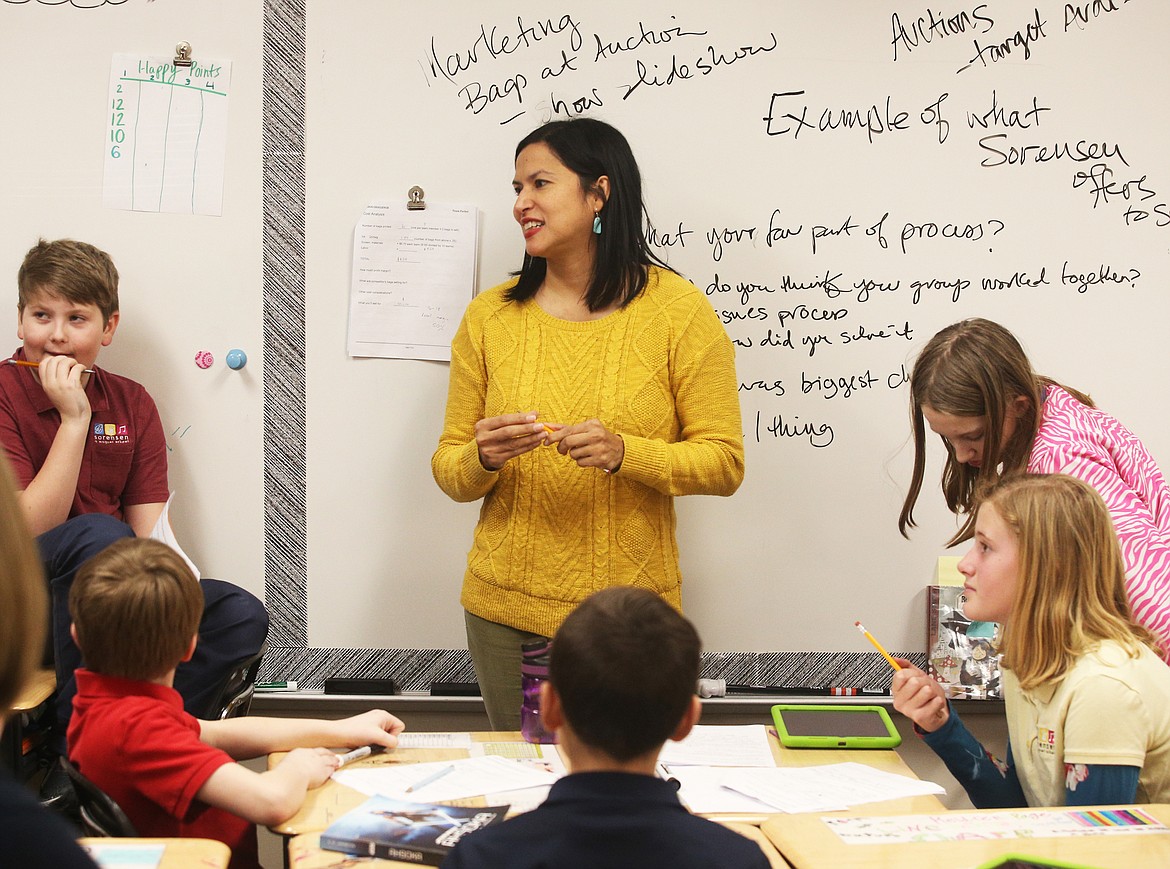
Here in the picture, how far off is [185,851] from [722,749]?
0.88 meters

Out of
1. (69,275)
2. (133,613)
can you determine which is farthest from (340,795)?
(69,275)

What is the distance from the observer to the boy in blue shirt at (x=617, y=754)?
1070 millimetres

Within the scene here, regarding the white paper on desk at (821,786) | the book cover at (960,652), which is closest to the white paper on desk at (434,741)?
the white paper on desk at (821,786)

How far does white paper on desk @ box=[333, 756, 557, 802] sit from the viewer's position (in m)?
1.62

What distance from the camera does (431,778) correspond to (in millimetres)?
1679

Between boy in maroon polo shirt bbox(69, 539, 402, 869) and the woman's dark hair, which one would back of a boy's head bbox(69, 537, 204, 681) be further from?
the woman's dark hair

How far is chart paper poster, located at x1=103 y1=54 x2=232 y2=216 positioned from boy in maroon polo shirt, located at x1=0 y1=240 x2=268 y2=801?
0.22 meters

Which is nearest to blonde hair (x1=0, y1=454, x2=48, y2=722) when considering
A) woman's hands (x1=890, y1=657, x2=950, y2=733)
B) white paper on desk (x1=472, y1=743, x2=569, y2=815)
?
white paper on desk (x1=472, y1=743, x2=569, y2=815)

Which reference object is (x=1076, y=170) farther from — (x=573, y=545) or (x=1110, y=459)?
(x=573, y=545)

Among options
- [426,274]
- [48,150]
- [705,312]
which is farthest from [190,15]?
[705,312]

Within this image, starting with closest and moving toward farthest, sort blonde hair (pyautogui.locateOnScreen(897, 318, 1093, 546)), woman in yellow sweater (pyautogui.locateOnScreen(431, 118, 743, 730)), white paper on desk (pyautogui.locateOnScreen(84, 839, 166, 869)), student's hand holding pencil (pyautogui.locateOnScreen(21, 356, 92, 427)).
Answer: white paper on desk (pyautogui.locateOnScreen(84, 839, 166, 869))
blonde hair (pyautogui.locateOnScreen(897, 318, 1093, 546))
woman in yellow sweater (pyautogui.locateOnScreen(431, 118, 743, 730))
student's hand holding pencil (pyautogui.locateOnScreen(21, 356, 92, 427))

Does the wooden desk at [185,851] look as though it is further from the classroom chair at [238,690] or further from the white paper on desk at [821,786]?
→ the classroom chair at [238,690]

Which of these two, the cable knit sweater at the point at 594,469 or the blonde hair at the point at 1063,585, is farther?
the cable knit sweater at the point at 594,469

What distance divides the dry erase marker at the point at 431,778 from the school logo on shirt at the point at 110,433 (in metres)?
1.27
